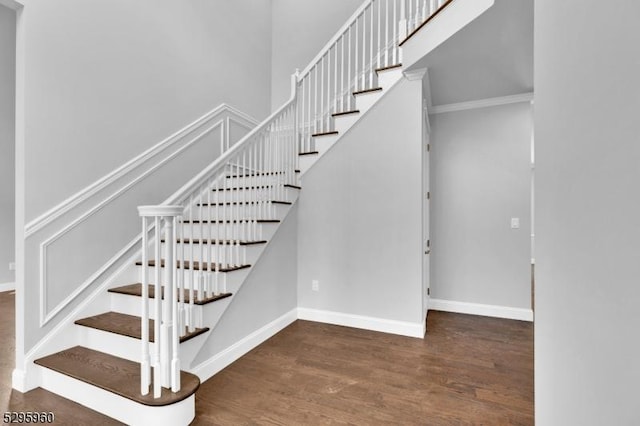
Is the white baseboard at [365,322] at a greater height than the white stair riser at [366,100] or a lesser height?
lesser

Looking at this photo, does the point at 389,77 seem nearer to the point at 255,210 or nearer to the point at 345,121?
the point at 345,121

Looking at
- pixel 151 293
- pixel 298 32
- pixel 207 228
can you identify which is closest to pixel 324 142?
pixel 207 228

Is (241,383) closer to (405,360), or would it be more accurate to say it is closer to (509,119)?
(405,360)

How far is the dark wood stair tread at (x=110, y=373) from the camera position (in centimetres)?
159

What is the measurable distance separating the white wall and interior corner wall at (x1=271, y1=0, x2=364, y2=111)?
2.38 metres

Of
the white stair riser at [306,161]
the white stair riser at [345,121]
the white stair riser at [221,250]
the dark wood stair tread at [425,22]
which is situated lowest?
the white stair riser at [221,250]

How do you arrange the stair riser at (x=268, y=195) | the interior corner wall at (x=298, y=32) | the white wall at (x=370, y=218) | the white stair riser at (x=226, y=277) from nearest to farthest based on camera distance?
1. the white stair riser at (x=226, y=277)
2. the stair riser at (x=268, y=195)
3. the white wall at (x=370, y=218)
4. the interior corner wall at (x=298, y=32)

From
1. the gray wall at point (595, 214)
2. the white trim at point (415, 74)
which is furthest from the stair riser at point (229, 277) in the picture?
the white trim at point (415, 74)

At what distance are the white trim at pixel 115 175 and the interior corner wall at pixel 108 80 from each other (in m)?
0.04

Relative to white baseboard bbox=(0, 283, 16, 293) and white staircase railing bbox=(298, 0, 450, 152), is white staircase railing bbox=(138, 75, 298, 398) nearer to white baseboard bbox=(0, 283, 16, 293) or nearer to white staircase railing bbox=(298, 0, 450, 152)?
white staircase railing bbox=(298, 0, 450, 152)

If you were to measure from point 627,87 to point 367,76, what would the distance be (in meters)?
4.08

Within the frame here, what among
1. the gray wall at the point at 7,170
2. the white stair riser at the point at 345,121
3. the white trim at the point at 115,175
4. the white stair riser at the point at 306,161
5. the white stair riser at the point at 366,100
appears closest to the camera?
the white trim at the point at 115,175

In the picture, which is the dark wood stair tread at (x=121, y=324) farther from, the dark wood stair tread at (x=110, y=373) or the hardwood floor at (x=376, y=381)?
the hardwood floor at (x=376, y=381)

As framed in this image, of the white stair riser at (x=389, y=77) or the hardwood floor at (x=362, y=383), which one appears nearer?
the hardwood floor at (x=362, y=383)
